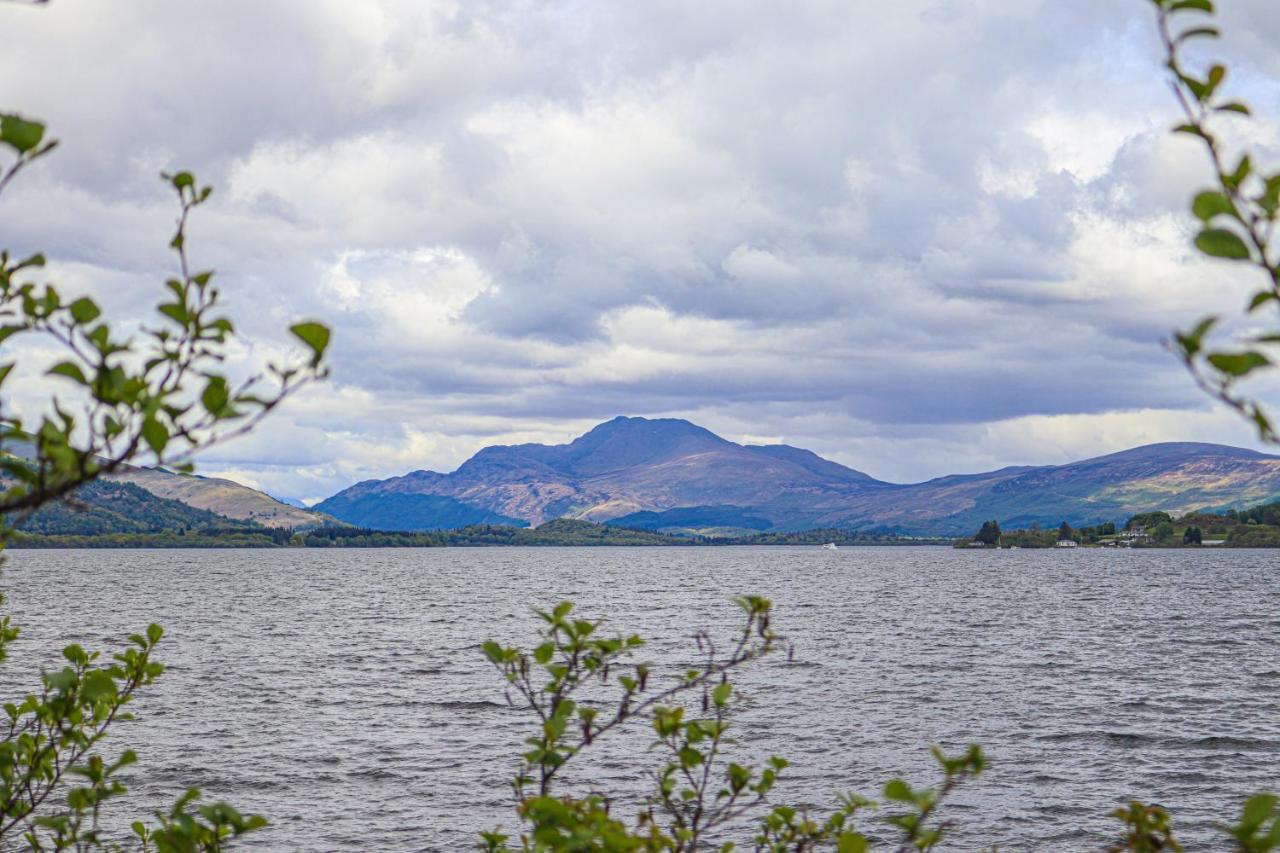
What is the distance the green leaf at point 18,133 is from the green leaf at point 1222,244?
4.68 meters

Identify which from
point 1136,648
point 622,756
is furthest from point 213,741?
point 1136,648

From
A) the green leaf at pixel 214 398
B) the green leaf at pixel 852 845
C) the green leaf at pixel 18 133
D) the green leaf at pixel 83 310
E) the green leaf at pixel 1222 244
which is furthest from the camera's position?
the green leaf at pixel 852 845

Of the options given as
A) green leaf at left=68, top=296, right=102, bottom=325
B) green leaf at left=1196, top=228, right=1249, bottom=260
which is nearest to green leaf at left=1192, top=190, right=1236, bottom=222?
green leaf at left=1196, top=228, right=1249, bottom=260

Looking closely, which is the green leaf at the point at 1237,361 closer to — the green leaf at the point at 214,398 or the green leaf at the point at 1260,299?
the green leaf at the point at 1260,299

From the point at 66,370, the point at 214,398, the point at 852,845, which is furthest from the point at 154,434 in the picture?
the point at 852,845

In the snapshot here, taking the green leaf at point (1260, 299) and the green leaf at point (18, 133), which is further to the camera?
the green leaf at point (18, 133)

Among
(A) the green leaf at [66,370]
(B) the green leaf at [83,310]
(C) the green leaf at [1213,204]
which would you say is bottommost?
(A) the green leaf at [66,370]

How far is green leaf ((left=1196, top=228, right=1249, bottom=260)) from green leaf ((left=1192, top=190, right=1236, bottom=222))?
0.28 ft

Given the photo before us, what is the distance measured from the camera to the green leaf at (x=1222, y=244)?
154 inches

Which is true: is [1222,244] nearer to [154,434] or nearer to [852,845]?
[852,845]

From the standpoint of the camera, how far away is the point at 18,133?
4.50m

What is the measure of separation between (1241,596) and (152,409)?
192 meters

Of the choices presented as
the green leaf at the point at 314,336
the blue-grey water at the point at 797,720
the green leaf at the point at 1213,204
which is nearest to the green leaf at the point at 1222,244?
the green leaf at the point at 1213,204

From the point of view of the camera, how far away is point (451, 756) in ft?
164
